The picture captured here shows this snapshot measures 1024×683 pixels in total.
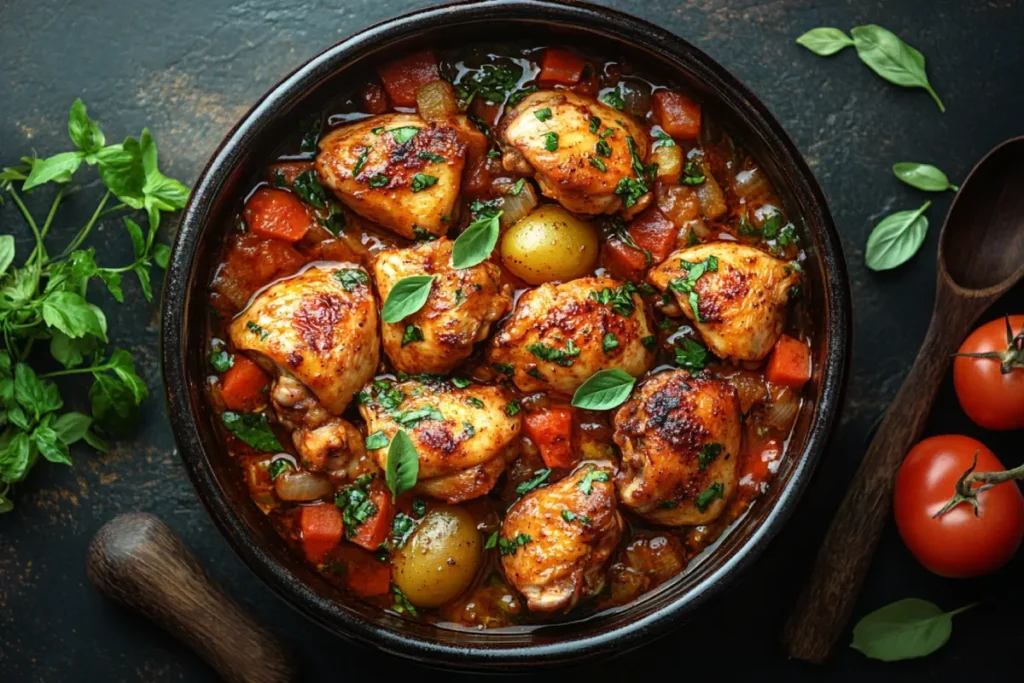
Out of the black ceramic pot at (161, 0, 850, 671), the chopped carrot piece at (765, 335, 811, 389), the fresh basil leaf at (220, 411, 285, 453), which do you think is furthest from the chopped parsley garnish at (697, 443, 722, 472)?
the fresh basil leaf at (220, 411, 285, 453)

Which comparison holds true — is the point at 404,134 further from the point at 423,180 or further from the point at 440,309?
the point at 440,309

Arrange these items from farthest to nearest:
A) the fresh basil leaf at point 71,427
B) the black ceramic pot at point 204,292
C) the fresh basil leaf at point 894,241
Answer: the fresh basil leaf at point 894,241
the fresh basil leaf at point 71,427
the black ceramic pot at point 204,292

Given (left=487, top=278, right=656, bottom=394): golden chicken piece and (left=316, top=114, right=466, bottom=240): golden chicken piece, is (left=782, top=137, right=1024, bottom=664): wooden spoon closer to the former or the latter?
(left=487, top=278, right=656, bottom=394): golden chicken piece

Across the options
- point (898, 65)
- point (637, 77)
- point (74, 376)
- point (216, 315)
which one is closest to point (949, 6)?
point (898, 65)

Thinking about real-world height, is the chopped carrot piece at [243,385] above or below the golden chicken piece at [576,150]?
below

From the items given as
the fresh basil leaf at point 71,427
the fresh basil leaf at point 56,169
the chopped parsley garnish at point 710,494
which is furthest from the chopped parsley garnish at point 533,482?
the fresh basil leaf at point 56,169

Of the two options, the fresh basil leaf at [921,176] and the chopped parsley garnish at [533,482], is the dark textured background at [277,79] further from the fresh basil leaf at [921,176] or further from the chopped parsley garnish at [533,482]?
the chopped parsley garnish at [533,482]

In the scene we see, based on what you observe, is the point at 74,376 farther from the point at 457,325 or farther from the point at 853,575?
the point at 853,575
